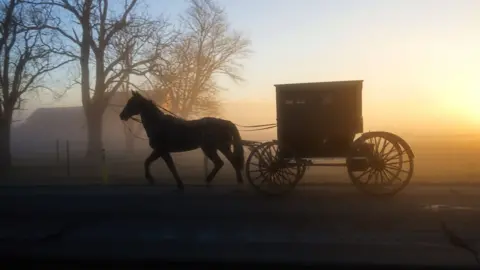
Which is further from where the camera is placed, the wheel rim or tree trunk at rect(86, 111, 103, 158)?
tree trunk at rect(86, 111, 103, 158)

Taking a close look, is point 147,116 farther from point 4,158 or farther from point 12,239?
point 4,158

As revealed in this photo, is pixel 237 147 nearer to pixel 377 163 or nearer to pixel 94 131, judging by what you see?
pixel 377 163

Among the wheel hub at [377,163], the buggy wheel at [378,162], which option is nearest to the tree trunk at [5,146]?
the buggy wheel at [378,162]

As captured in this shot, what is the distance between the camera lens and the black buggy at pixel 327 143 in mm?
14734

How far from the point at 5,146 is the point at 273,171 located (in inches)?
876

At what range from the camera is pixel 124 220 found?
465 inches

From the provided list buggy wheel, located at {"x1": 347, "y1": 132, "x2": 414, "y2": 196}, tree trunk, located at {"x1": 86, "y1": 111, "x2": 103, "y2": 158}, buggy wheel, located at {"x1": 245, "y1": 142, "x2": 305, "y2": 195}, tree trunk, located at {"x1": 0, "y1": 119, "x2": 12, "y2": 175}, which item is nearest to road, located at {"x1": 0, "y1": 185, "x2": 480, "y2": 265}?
buggy wheel, located at {"x1": 347, "y1": 132, "x2": 414, "y2": 196}

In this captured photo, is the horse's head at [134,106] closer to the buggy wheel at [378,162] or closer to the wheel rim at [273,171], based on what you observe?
the wheel rim at [273,171]

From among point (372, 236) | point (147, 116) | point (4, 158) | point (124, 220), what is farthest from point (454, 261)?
point (4, 158)

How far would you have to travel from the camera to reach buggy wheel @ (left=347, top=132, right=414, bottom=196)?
14.6m

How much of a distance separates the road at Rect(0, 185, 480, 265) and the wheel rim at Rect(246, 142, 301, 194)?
0.91 m

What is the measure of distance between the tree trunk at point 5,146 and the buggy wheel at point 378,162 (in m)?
21.2

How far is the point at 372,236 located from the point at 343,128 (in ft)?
15.9

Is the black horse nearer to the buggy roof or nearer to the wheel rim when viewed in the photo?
the wheel rim
